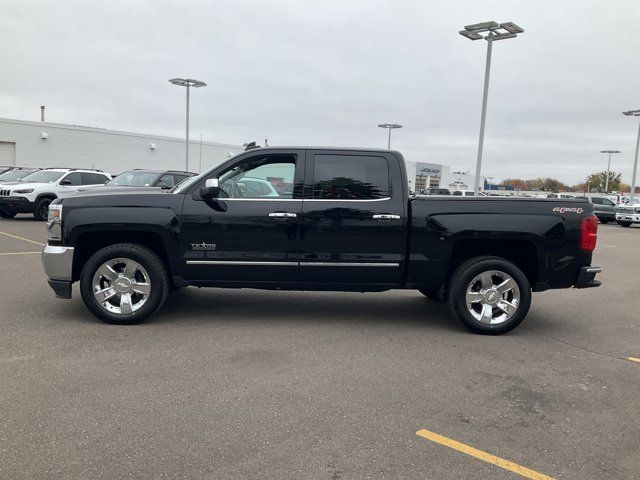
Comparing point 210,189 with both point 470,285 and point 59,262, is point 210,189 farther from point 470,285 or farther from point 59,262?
point 470,285

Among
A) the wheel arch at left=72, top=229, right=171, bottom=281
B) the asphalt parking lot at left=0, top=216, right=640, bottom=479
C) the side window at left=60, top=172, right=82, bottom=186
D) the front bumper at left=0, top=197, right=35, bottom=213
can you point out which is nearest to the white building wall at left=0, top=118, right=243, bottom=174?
the side window at left=60, top=172, right=82, bottom=186

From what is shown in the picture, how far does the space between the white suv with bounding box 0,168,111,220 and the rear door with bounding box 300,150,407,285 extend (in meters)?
13.9

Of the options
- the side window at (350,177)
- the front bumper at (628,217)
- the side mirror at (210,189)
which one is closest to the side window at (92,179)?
the side mirror at (210,189)

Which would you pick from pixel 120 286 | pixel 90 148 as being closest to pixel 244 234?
pixel 120 286

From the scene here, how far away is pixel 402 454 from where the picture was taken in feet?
10.5

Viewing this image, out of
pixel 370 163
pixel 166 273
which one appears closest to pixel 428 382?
pixel 370 163

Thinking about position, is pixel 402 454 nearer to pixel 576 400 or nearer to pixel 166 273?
pixel 576 400

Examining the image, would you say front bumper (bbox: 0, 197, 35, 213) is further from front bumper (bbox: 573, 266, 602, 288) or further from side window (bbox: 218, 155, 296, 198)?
front bumper (bbox: 573, 266, 602, 288)

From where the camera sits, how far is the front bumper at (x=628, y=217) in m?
27.5

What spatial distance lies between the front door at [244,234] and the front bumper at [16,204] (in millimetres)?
14207

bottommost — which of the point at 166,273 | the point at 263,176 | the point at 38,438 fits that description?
the point at 38,438

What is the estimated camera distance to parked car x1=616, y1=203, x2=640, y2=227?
27547mm

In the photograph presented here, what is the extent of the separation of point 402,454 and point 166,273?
353 centimetres

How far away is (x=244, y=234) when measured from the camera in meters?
5.71
